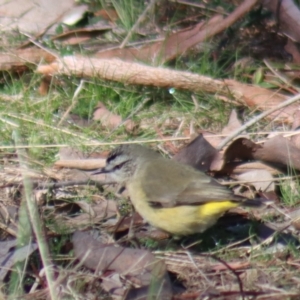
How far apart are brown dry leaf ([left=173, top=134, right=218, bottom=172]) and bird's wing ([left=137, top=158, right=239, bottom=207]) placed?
0.32 meters

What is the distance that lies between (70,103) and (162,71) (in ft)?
2.74

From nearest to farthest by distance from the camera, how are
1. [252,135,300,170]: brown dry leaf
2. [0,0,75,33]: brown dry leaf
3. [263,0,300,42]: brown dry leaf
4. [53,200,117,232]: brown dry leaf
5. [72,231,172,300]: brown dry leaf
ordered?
1. [72,231,172,300]: brown dry leaf
2. [53,200,117,232]: brown dry leaf
3. [252,135,300,170]: brown dry leaf
4. [263,0,300,42]: brown dry leaf
5. [0,0,75,33]: brown dry leaf

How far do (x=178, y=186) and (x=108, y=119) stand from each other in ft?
5.12

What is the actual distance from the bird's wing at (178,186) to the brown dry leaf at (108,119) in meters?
1.12

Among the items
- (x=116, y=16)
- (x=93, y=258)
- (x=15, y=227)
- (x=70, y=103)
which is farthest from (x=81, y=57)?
(x=93, y=258)

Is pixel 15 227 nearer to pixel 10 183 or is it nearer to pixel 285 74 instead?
pixel 10 183

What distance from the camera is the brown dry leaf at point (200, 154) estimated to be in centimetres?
532

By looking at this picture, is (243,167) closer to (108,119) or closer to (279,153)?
(279,153)

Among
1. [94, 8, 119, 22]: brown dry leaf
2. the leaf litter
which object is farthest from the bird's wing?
[94, 8, 119, 22]: brown dry leaf

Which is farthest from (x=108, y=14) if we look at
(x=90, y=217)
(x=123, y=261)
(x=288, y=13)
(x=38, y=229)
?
(x=38, y=229)

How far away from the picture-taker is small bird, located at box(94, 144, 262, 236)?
4.66 m

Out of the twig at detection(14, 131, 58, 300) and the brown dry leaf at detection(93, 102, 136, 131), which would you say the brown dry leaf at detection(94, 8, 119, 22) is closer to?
the brown dry leaf at detection(93, 102, 136, 131)

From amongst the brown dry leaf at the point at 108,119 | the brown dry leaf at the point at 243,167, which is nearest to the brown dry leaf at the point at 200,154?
the brown dry leaf at the point at 243,167

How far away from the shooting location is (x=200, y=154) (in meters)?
5.33
